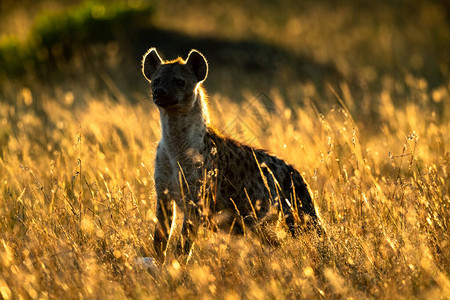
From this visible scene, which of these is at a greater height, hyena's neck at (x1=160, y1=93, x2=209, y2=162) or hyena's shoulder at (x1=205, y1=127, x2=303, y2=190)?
hyena's neck at (x1=160, y1=93, x2=209, y2=162)

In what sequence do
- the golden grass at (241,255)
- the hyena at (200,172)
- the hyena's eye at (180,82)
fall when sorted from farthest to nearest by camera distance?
the hyena's eye at (180,82), the hyena at (200,172), the golden grass at (241,255)

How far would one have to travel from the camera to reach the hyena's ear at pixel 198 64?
208 inches

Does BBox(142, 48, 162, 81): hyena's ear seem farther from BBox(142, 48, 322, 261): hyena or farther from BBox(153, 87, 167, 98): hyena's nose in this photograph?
BBox(153, 87, 167, 98): hyena's nose

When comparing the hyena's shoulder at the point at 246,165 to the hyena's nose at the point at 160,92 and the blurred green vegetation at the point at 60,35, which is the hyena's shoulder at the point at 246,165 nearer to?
the hyena's nose at the point at 160,92

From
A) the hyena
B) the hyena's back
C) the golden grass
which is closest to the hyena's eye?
the hyena

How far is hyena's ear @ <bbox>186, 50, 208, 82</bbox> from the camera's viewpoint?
5.29m

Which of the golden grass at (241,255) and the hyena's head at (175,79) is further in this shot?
the hyena's head at (175,79)

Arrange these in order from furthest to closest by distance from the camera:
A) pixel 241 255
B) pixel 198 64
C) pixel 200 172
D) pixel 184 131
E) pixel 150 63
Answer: pixel 150 63, pixel 198 64, pixel 184 131, pixel 200 172, pixel 241 255

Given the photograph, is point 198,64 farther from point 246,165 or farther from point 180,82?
point 246,165

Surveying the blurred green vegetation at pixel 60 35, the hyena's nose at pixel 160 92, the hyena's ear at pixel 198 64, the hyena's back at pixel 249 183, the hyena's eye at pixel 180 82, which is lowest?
the blurred green vegetation at pixel 60 35

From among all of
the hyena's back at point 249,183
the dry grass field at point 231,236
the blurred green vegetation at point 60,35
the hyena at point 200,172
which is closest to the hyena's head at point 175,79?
the hyena at point 200,172

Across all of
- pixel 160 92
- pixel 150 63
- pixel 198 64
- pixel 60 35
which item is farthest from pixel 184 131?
pixel 60 35

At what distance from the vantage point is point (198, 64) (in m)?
5.32

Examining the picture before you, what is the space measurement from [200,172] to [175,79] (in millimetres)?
832
